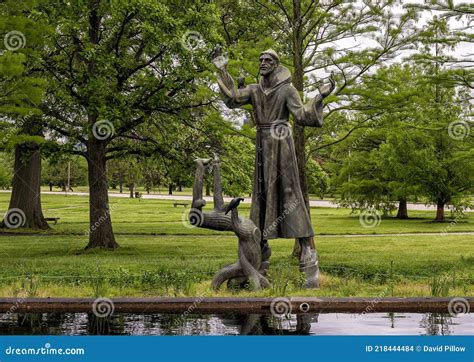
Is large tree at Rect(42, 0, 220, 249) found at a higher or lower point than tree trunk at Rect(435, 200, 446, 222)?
higher

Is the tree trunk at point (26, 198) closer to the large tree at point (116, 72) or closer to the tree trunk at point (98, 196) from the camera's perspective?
the large tree at point (116, 72)

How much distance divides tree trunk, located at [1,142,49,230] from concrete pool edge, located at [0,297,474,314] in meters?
22.2

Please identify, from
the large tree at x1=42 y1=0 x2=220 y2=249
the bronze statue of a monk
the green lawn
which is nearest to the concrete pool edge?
the green lawn

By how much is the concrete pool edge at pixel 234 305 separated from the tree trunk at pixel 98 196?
13.4 metres

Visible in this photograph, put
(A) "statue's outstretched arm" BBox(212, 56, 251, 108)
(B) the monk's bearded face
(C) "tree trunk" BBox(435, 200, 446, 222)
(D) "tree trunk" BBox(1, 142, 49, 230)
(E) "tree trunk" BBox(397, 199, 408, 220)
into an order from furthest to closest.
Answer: (E) "tree trunk" BBox(397, 199, 408, 220), (C) "tree trunk" BBox(435, 200, 446, 222), (D) "tree trunk" BBox(1, 142, 49, 230), (A) "statue's outstretched arm" BBox(212, 56, 251, 108), (B) the monk's bearded face

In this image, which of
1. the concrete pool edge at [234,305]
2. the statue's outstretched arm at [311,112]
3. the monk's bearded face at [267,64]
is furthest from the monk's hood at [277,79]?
the concrete pool edge at [234,305]

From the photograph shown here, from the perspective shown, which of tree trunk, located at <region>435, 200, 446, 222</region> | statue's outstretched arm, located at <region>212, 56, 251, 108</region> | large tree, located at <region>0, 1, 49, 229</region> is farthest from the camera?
tree trunk, located at <region>435, 200, 446, 222</region>

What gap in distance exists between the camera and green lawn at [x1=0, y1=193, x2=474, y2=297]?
32.8 feet

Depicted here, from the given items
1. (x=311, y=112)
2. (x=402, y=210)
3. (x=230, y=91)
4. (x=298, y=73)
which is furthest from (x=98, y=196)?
(x=402, y=210)

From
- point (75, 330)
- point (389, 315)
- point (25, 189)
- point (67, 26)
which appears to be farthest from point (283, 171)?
point (25, 189)

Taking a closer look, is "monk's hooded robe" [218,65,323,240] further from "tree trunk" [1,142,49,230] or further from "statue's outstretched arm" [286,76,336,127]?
"tree trunk" [1,142,49,230]

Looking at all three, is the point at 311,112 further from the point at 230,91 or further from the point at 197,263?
the point at 197,263

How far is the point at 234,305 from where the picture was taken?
792cm

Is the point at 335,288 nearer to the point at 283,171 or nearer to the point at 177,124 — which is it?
the point at 283,171
